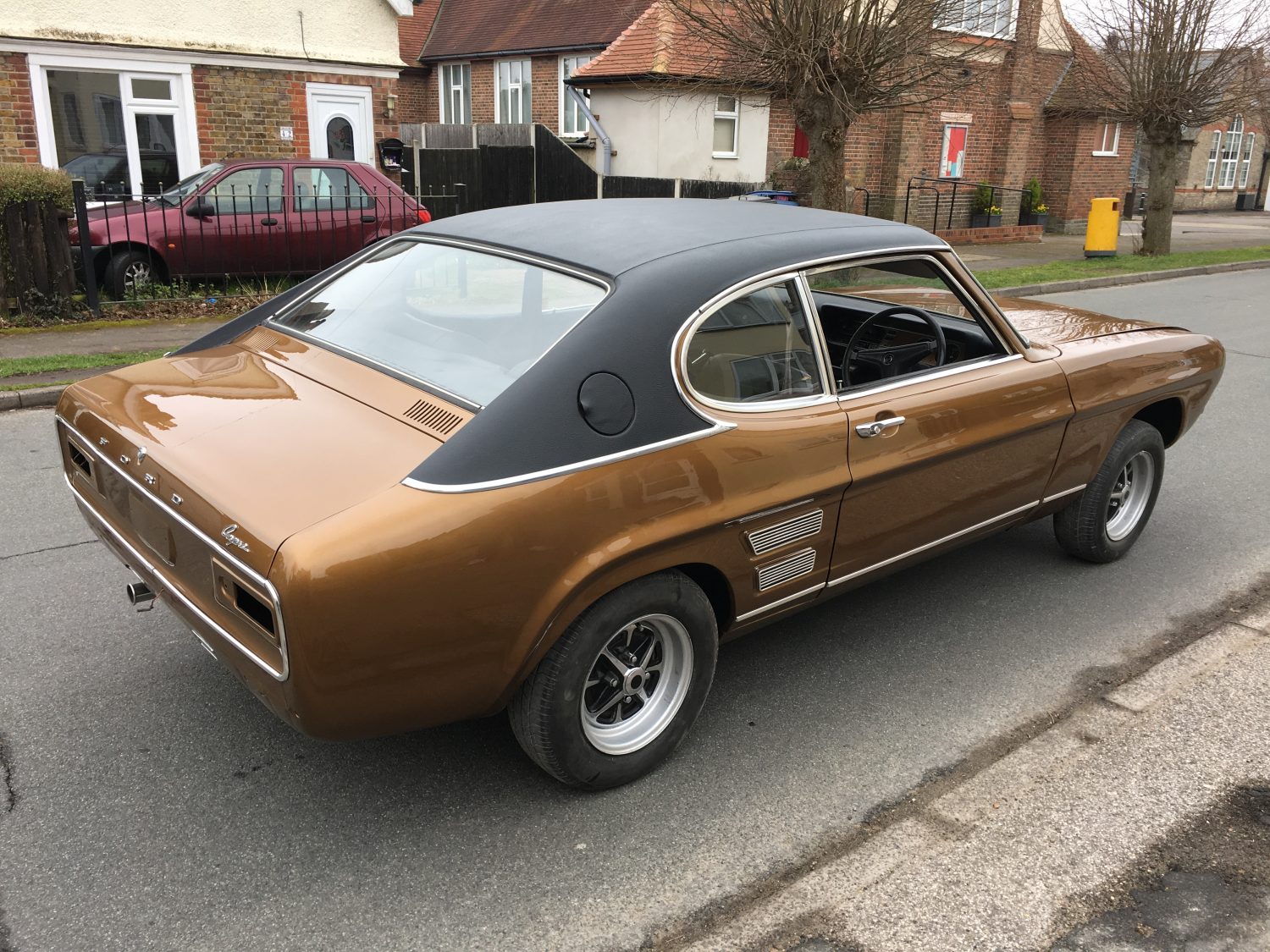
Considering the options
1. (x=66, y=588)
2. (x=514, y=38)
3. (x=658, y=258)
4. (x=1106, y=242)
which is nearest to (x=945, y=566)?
(x=658, y=258)

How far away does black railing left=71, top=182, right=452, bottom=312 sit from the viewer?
1092cm

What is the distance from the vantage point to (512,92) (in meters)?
27.1

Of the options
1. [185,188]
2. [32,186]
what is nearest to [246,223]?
[185,188]

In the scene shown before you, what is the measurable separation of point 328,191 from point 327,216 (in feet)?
1.24

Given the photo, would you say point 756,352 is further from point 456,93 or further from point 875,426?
point 456,93

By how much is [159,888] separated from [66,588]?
7.15ft

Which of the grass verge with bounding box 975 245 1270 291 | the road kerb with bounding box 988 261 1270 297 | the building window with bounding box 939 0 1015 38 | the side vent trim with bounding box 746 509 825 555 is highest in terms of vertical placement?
the building window with bounding box 939 0 1015 38

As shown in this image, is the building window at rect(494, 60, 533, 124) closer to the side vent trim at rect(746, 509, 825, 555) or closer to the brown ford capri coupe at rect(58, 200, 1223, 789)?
the brown ford capri coupe at rect(58, 200, 1223, 789)

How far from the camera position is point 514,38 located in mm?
26766

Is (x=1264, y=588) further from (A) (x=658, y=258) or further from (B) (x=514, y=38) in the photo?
(B) (x=514, y=38)

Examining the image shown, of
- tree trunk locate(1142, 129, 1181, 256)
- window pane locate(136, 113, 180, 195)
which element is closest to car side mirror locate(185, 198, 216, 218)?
window pane locate(136, 113, 180, 195)

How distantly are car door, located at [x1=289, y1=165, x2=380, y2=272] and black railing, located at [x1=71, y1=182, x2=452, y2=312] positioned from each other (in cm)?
1

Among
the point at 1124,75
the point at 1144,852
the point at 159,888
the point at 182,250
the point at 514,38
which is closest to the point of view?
the point at 159,888

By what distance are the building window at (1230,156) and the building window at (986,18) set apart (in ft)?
77.3
